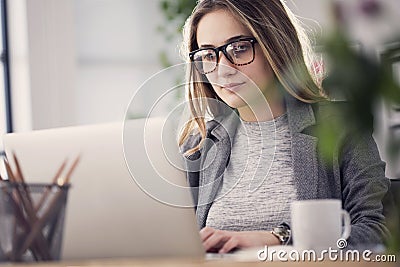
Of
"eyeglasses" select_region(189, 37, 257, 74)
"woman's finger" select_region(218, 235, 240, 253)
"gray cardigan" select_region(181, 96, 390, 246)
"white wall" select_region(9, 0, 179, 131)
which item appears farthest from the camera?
"white wall" select_region(9, 0, 179, 131)

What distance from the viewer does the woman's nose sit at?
Answer: 1714mm

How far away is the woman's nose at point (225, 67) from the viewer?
5.62 feet

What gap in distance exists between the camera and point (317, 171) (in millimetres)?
1739

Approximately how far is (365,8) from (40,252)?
0.82 m

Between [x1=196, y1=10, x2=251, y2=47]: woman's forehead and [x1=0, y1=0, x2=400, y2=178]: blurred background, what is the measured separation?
1.26 meters

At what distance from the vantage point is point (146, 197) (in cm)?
107

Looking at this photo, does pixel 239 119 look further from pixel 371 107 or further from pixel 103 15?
pixel 371 107

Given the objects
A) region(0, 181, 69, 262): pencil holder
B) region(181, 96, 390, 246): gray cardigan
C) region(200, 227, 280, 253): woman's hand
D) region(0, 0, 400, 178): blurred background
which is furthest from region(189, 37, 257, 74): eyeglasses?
region(0, 0, 400, 178): blurred background

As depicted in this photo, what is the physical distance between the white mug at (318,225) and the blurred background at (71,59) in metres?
1.99

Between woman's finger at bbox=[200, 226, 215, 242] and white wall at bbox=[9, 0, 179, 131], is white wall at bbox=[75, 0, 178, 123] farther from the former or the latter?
woman's finger at bbox=[200, 226, 215, 242]

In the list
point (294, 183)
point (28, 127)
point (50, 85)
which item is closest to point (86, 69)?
point (50, 85)

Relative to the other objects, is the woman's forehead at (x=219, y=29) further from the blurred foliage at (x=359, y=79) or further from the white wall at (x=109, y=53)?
the blurred foliage at (x=359, y=79)

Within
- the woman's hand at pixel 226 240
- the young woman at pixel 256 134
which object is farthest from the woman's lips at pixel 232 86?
the woman's hand at pixel 226 240

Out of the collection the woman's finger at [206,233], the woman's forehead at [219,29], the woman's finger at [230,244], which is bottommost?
the woman's finger at [230,244]
